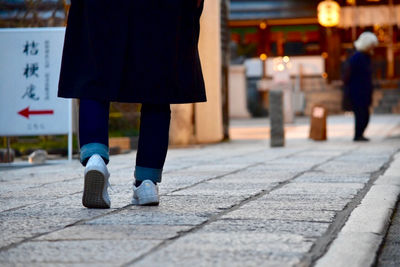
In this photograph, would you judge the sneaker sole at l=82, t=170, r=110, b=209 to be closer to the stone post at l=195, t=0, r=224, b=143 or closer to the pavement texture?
the pavement texture

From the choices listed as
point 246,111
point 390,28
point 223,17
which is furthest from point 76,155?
point 390,28

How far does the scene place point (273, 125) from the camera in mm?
11672

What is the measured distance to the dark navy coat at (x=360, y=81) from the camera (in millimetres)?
13312

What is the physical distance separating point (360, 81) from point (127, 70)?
30.8ft

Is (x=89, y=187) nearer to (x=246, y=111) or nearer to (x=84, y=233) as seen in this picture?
(x=84, y=233)

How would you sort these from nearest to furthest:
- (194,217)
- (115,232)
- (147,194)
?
(115,232), (194,217), (147,194)

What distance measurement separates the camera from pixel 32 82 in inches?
330

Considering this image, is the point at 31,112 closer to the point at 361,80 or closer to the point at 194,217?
the point at 194,217

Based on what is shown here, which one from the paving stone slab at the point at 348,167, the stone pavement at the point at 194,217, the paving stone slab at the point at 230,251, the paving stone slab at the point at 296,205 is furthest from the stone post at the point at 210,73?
the paving stone slab at the point at 230,251

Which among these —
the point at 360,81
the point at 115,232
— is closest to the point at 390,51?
the point at 360,81

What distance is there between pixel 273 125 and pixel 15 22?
11.6 ft

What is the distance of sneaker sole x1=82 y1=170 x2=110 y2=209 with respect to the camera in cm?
414

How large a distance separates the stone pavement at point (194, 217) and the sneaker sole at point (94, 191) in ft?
0.22

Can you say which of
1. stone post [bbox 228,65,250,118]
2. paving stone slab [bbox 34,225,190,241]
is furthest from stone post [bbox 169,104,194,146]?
stone post [bbox 228,65,250,118]
